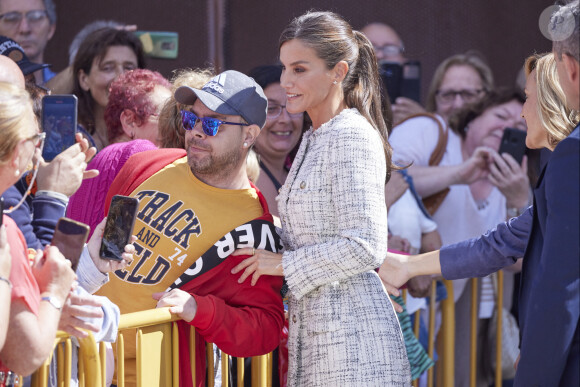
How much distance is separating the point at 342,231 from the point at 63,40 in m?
4.72

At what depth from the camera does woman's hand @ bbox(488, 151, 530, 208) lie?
5.29 meters

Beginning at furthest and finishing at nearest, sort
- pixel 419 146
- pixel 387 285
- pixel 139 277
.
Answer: pixel 419 146 < pixel 387 285 < pixel 139 277

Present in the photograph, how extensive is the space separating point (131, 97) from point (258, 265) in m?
1.40

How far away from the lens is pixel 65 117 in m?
3.01

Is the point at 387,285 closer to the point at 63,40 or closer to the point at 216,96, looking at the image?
the point at 216,96

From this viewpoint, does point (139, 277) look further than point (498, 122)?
No

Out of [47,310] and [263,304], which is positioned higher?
[47,310]

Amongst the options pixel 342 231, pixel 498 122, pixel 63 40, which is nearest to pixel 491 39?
pixel 498 122

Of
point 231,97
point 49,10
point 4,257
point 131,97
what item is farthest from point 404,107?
point 4,257

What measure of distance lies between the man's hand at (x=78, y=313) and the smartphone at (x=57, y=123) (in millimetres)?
613

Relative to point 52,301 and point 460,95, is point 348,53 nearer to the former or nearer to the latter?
point 52,301

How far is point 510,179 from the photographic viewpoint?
5348 mm

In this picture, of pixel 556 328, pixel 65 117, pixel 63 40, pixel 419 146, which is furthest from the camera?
pixel 63 40

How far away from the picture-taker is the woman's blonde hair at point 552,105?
3.14 metres
